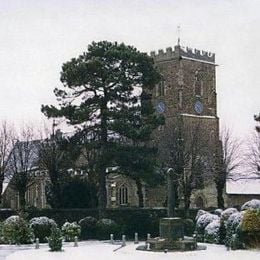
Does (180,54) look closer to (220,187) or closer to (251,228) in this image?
(220,187)

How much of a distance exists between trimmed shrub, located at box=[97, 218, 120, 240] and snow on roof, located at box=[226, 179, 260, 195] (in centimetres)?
2857

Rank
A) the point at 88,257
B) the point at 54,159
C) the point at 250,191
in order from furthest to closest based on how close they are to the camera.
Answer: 1. the point at 250,191
2. the point at 54,159
3. the point at 88,257

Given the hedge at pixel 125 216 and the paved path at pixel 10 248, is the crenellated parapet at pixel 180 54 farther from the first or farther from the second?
the paved path at pixel 10 248

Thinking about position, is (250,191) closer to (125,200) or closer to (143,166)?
(125,200)

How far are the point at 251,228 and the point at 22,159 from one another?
35.3m

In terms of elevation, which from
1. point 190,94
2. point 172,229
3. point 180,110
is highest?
point 190,94

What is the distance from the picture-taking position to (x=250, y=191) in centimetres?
6925

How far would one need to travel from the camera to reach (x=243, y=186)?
70.9 m

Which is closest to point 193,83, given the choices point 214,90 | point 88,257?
point 214,90

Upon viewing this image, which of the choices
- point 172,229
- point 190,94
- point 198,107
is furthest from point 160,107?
point 172,229

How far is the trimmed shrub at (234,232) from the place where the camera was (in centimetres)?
3084

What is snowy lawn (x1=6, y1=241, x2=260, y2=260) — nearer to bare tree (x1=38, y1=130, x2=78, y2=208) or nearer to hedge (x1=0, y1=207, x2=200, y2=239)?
hedge (x1=0, y1=207, x2=200, y2=239)

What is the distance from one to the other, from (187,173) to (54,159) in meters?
11.5

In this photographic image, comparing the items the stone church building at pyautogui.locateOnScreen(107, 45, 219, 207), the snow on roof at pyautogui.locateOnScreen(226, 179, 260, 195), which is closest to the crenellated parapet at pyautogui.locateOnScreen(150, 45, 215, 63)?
the stone church building at pyautogui.locateOnScreen(107, 45, 219, 207)
